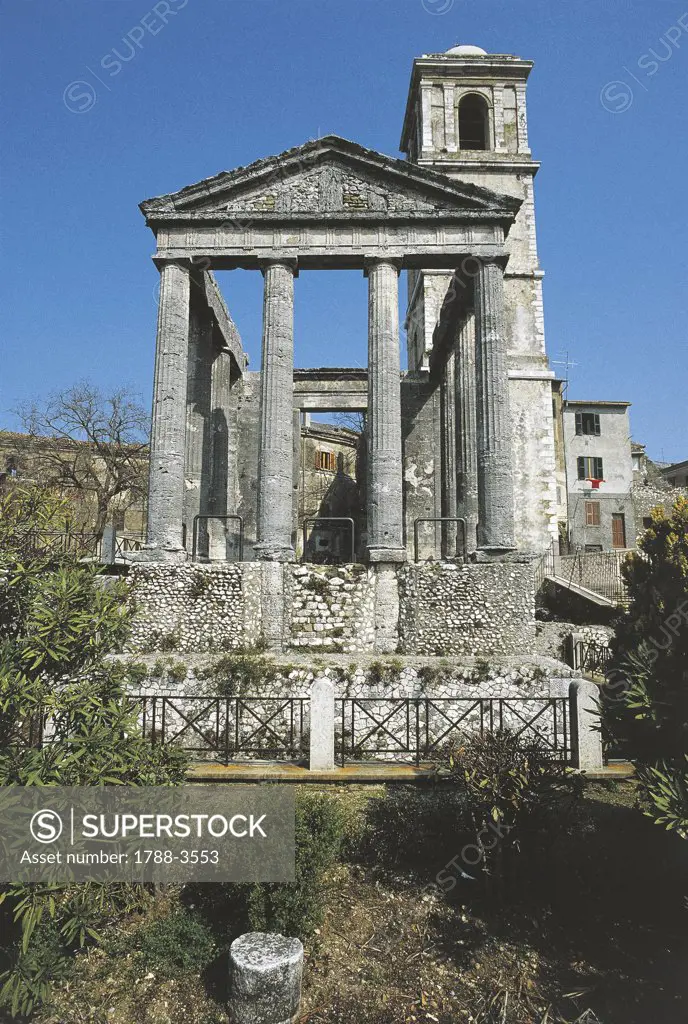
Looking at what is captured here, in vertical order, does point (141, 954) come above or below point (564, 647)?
below

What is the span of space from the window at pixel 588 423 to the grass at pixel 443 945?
1275 inches

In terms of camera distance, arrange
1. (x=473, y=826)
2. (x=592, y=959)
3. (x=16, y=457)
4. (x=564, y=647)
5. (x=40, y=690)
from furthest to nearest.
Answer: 1. (x=16, y=457)
2. (x=564, y=647)
3. (x=473, y=826)
4. (x=592, y=959)
5. (x=40, y=690)

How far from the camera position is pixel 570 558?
22.8m

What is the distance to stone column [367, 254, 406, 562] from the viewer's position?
14.5 metres

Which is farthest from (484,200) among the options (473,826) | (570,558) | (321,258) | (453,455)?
(473,826)

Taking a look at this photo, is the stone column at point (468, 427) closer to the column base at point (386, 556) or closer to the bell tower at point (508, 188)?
the column base at point (386, 556)

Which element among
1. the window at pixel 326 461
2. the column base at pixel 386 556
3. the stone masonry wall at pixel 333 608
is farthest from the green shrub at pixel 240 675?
the window at pixel 326 461

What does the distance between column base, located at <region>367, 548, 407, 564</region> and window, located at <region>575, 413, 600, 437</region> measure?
1023 inches

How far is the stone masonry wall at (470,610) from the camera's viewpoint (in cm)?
1334

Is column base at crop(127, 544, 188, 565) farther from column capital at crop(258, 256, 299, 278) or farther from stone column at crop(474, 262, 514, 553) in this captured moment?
column capital at crop(258, 256, 299, 278)

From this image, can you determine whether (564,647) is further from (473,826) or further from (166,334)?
(166,334)

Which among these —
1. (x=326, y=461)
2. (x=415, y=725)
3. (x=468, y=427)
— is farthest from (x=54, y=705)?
(x=326, y=461)

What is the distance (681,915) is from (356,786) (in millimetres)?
4182

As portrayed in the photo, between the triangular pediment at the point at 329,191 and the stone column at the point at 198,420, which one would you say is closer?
the triangular pediment at the point at 329,191
